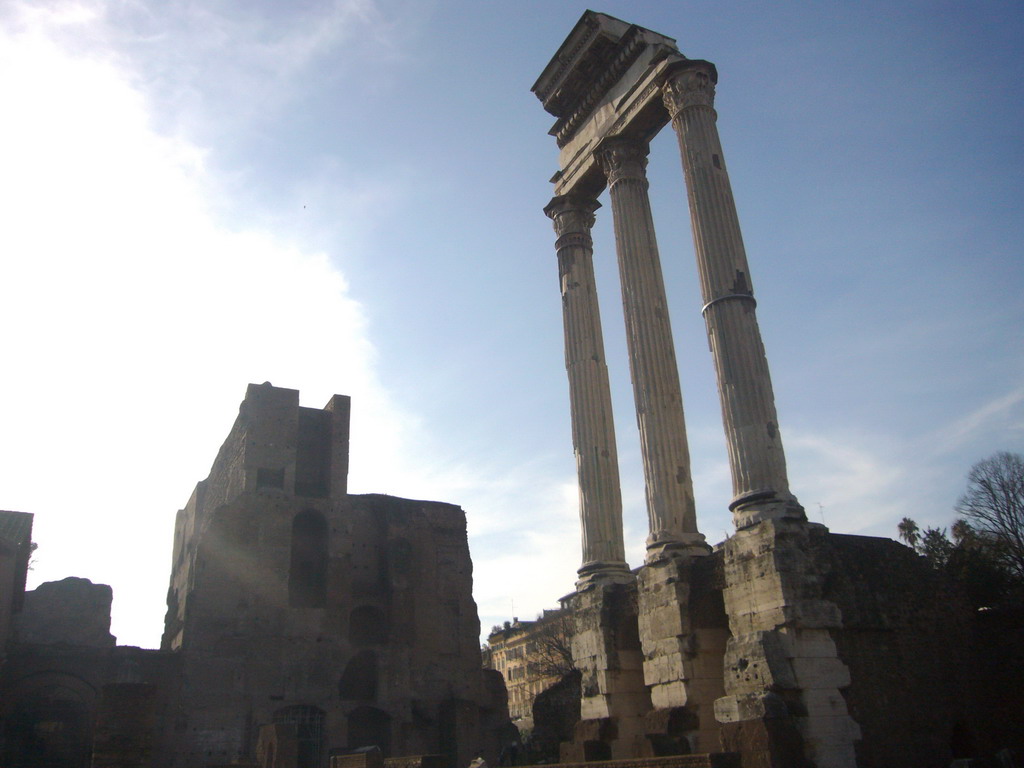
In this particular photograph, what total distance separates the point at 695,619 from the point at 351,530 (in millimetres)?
19429

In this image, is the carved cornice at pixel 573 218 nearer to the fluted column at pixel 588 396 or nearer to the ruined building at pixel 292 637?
the fluted column at pixel 588 396

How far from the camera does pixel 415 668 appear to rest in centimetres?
2739

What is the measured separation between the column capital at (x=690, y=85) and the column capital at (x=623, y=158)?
1.50m

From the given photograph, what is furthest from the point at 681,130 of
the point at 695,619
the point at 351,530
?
the point at 351,530

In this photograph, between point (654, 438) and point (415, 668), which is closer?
point (654, 438)

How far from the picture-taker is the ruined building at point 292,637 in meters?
24.5

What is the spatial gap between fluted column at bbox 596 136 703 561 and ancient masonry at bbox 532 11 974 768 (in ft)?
0.08

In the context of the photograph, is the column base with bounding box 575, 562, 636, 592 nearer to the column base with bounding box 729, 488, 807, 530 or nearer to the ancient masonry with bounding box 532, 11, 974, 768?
the ancient masonry with bounding box 532, 11, 974, 768

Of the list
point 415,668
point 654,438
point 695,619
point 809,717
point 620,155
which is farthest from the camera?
point 415,668

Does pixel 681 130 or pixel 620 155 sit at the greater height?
pixel 620 155

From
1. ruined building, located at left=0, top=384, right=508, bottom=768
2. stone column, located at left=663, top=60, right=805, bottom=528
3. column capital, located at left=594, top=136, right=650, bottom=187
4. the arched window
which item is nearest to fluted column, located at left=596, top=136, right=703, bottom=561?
column capital, located at left=594, top=136, right=650, bottom=187

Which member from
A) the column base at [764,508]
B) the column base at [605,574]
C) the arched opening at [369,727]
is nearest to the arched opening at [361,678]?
the arched opening at [369,727]

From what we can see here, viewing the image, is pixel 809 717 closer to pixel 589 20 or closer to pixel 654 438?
pixel 654 438

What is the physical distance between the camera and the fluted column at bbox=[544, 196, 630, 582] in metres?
13.2
